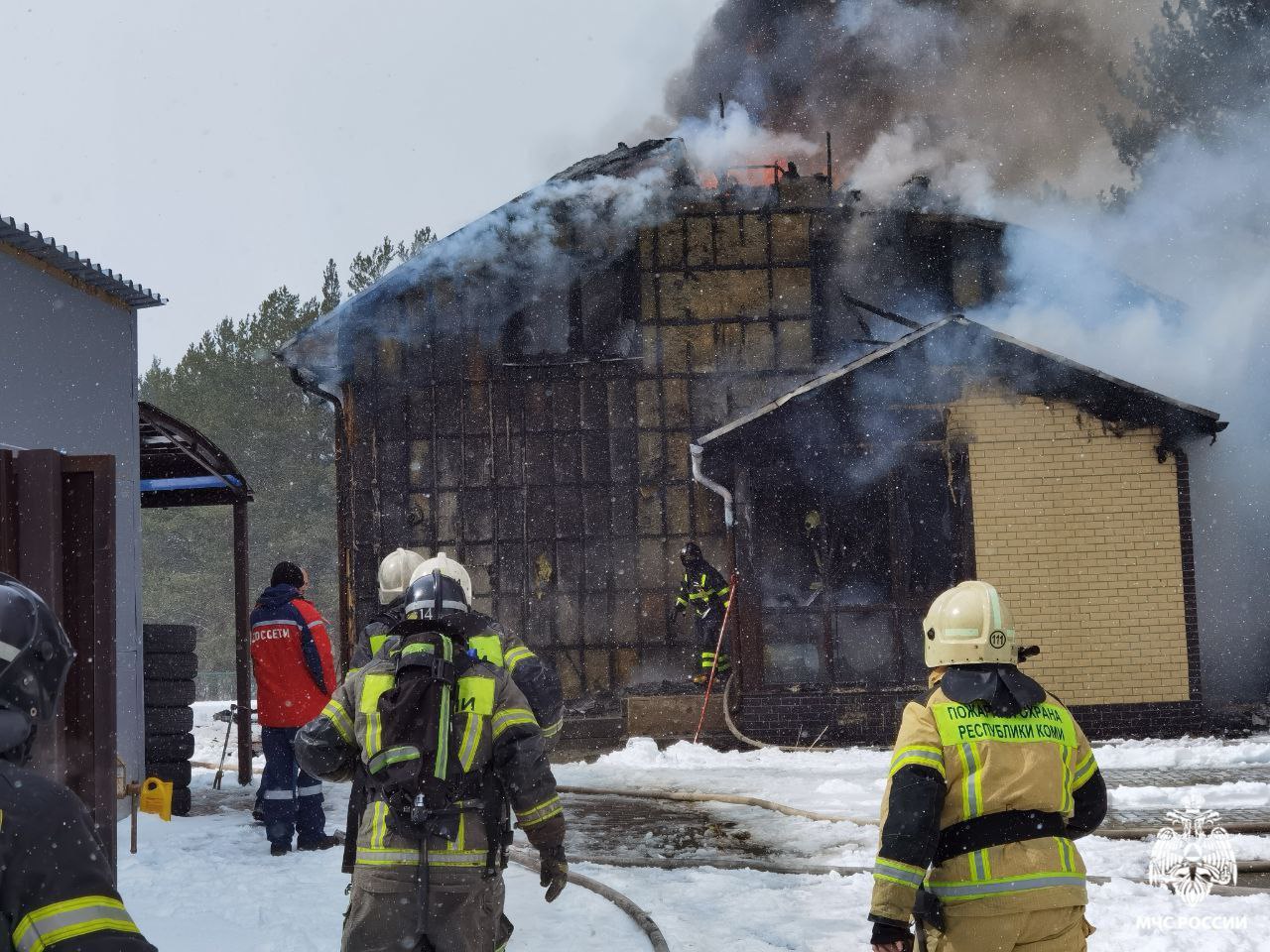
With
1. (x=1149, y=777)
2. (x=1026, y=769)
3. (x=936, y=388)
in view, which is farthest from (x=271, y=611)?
(x=936, y=388)

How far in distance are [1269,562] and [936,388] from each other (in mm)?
5170

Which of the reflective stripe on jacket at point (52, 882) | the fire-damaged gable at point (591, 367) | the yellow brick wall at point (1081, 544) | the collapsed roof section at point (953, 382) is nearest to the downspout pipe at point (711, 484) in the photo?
the collapsed roof section at point (953, 382)

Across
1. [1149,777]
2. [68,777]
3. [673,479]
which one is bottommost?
[1149,777]

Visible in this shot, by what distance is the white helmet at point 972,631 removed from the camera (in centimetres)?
370

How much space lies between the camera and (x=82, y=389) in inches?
352

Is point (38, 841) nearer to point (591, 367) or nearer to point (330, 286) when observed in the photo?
point (591, 367)

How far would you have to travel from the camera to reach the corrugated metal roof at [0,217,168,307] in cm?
793

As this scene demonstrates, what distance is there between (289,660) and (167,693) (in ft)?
7.82

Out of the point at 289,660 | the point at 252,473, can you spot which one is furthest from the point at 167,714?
the point at 252,473

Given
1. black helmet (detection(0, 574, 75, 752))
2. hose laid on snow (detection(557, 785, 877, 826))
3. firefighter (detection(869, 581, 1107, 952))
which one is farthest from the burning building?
black helmet (detection(0, 574, 75, 752))

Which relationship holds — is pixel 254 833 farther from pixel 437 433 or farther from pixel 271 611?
pixel 437 433

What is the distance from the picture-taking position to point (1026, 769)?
11.6 ft

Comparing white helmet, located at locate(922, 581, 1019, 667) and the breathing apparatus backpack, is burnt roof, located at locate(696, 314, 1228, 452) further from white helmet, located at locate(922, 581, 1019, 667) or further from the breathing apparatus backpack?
white helmet, located at locate(922, 581, 1019, 667)

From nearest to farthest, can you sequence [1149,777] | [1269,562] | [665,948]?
[665,948]
[1149,777]
[1269,562]
